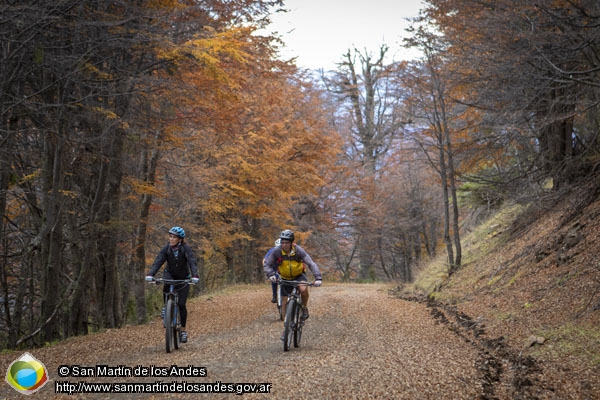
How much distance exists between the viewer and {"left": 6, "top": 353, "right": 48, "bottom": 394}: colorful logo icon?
268 inches

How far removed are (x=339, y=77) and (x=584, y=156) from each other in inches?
1019

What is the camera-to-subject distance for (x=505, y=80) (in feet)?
35.6

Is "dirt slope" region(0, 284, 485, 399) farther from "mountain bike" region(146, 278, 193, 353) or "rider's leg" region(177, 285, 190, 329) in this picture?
"rider's leg" region(177, 285, 190, 329)

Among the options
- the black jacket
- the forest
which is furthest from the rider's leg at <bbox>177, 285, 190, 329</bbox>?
the forest

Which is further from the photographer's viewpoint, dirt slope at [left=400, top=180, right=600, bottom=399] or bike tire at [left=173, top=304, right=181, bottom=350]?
bike tire at [left=173, top=304, right=181, bottom=350]

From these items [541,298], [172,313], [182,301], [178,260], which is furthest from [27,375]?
[541,298]

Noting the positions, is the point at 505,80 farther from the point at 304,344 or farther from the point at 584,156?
the point at 304,344

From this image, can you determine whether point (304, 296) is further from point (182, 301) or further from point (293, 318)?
point (182, 301)

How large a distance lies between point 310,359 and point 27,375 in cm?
394

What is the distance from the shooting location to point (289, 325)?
8477mm

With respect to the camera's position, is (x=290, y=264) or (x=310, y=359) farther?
(x=290, y=264)

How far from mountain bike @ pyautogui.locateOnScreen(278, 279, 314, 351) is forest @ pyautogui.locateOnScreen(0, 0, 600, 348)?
4.30 m

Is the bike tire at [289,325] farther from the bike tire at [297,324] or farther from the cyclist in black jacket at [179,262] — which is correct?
the cyclist in black jacket at [179,262]

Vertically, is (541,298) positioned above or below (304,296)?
below
